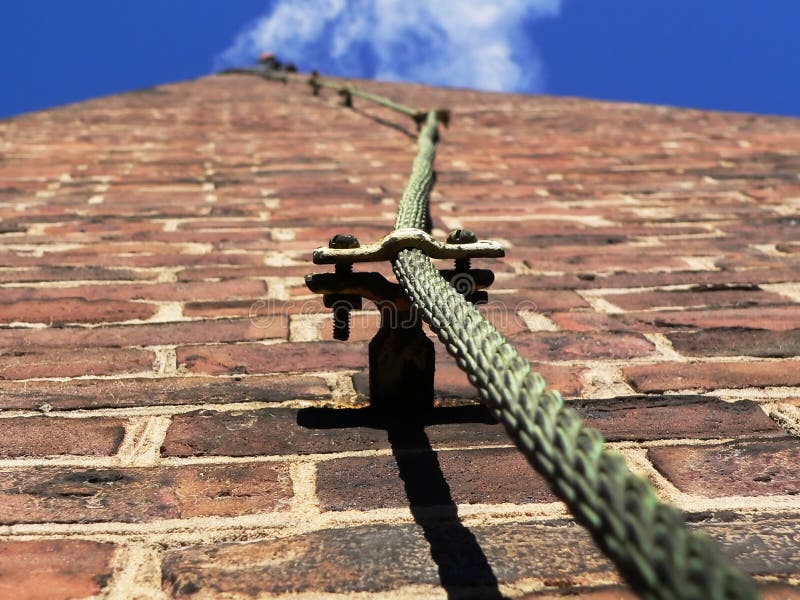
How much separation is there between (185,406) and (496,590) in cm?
42

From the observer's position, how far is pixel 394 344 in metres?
0.85

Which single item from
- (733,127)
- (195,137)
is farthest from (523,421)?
(733,127)

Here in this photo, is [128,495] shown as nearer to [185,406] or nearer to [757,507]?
[185,406]

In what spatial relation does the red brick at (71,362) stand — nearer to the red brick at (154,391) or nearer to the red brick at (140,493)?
the red brick at (154,391)

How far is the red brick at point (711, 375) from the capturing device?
0.91m

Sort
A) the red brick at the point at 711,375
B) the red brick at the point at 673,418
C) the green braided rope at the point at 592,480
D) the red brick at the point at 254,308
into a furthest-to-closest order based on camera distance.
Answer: the red brick at the point at 254,308, the red brick at the point at 711,375, the red brick at the point at 673,418, the green braided rope at the point at 592,480

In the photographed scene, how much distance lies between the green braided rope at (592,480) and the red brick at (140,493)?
22 centimetres

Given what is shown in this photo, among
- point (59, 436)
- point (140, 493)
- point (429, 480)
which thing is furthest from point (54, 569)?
point (429, 480)

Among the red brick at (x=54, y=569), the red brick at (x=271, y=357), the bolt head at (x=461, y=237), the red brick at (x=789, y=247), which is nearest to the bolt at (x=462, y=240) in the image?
the bolt head at (x=461, y=237)

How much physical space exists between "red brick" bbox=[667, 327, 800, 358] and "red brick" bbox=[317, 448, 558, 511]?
0.37m

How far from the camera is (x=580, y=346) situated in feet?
3.36

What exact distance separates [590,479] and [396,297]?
1.42 feet

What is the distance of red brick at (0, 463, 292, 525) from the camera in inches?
26.3

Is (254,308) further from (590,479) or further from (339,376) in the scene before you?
(590,479)
